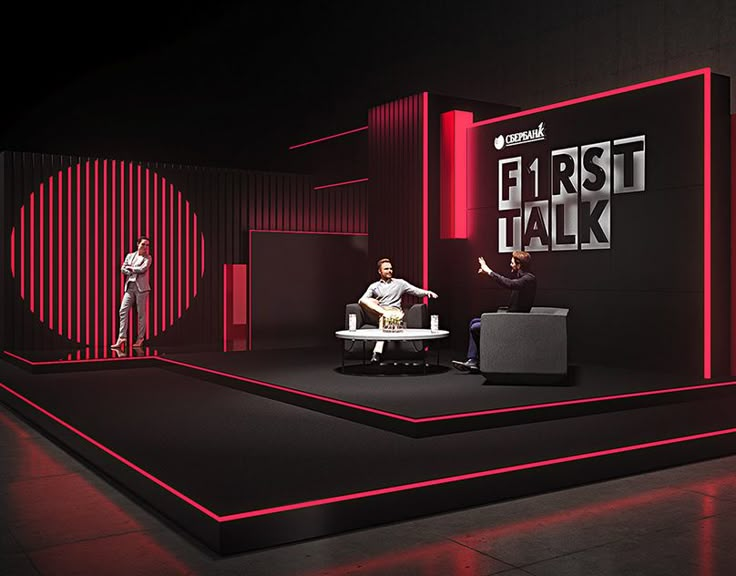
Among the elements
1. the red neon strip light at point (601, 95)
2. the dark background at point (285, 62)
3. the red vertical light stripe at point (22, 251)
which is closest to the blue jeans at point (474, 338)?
the red neon strip light at point (601, 95)

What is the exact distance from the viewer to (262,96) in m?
14.7

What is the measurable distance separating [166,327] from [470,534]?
8141 mm

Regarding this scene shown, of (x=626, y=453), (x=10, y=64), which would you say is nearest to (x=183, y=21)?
(x=10, y=64)

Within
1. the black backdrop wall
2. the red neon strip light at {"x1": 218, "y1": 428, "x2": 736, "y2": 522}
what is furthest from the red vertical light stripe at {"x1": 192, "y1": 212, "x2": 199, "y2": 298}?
the red neon strip light at {"x1": 218, "y1": 428, "x2": 736, "y2": 522}

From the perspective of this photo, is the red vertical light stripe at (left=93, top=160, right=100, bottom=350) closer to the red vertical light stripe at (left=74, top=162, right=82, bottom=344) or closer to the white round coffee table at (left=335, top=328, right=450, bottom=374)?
the red vertical light stripe at (left=74, top=162, right=82, bottom=344)

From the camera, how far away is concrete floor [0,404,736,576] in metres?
3.17

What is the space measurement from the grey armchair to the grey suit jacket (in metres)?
5.04

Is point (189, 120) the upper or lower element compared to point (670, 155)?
upper

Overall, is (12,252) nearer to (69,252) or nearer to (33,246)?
(33,246)

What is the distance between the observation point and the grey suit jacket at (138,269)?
32.3ft

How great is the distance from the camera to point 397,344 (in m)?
7.98

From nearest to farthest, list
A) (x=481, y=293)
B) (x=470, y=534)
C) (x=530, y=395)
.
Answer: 1. (x=470, y=534)
2. (x=530, y=395)
3. (x=481, y=293)

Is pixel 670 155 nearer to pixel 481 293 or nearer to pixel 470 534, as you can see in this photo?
pixel 481 293

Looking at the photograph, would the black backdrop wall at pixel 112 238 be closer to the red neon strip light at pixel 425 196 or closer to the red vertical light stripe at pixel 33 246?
the red vertical light stripe at pixel 33 246
